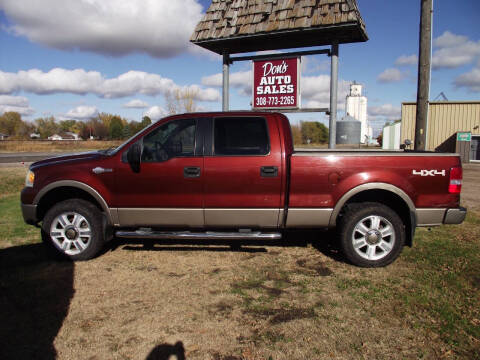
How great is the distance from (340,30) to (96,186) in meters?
5.54

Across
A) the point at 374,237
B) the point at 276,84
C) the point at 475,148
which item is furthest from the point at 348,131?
the point at 374,237

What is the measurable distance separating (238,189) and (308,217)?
97cm

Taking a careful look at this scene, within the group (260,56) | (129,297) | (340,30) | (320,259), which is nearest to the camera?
(129,297)

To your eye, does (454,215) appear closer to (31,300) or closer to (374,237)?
(374,237)

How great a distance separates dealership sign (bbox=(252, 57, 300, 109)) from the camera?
26.4 feet

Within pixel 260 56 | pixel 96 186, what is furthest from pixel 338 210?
pixel 260 56

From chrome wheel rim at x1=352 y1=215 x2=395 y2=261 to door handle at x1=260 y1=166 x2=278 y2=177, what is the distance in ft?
4.09

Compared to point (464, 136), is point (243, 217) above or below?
below

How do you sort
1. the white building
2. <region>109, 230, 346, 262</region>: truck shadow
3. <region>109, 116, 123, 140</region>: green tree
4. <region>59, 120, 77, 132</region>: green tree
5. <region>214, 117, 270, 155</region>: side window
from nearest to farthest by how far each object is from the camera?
1. <region>214, 117, 270, 155</region>: side window
2. <region>109, 230, 346, 262</region>: truck shadow
3. the white building
4. <region>109, 116, 123, 140</region>: green tree
5. <region>59, 120, 77, 132</region>: green tree

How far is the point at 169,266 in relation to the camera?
4.77 m

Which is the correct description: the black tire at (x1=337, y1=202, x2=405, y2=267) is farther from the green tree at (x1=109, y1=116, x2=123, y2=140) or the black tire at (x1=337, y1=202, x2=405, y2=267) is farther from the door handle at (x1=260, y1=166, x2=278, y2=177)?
the green tree at (x1=109, y1=116, x2=123, y2=140)

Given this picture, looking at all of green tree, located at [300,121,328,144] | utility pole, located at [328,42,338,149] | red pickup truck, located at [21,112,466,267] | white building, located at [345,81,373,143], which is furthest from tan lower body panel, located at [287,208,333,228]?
green tree, located at [300,121,328,144]

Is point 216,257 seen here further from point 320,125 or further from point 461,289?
point 320,125

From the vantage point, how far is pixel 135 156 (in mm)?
4621
